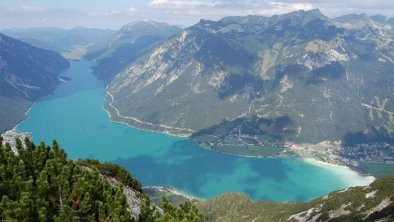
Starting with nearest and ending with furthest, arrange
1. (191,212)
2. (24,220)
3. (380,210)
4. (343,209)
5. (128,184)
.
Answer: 1. (24,220)
2. (191,212)
3. (128,184)
4. (380,210)
5. (343,209)

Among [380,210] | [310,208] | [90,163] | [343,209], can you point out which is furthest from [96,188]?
[310,208]

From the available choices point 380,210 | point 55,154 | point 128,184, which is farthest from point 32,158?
point 380,210

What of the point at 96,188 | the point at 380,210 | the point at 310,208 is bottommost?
the point at 310,208

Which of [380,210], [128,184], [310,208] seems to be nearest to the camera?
[128,184]

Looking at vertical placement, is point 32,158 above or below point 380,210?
above

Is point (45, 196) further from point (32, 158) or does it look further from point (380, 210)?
point (380, 210)

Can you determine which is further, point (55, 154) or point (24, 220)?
point (55, 154)

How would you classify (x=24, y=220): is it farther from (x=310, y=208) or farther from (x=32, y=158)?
(x=310, y=208)

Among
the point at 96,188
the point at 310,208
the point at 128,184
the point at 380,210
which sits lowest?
the point at 310,208

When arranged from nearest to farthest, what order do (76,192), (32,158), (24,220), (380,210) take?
(24,220) → (76,192) → (32,158) → (380,210)
